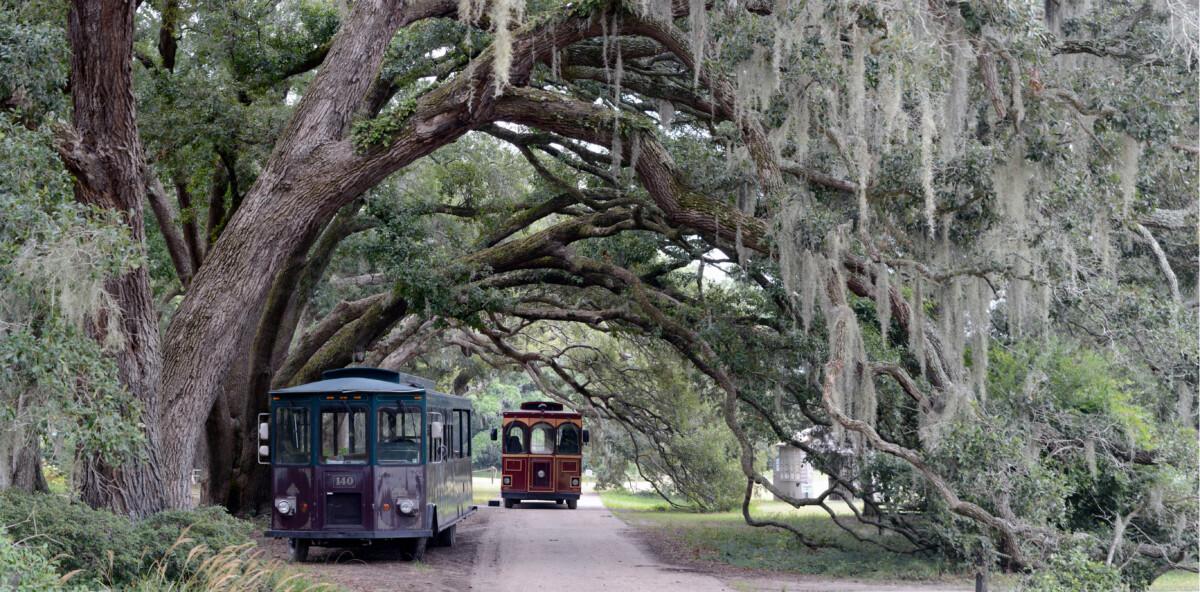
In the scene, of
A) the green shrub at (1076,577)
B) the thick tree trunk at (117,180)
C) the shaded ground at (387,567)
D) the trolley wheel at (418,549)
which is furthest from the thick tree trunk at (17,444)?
the green shrub at (1076,577)

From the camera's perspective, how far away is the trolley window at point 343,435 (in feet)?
47.8

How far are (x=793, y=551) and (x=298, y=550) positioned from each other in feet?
27.9

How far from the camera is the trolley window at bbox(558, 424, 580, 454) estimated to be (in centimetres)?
2920

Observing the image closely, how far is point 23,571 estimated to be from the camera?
21.6 feet

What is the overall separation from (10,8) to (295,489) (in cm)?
683

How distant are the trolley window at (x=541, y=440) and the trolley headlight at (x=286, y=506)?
1498 cm

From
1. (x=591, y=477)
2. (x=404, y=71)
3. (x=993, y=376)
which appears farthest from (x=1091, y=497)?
(x=591, y=477)

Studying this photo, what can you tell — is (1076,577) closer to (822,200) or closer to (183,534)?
(822,200)

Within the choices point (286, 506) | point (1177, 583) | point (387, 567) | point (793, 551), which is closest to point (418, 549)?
point (387, 567)

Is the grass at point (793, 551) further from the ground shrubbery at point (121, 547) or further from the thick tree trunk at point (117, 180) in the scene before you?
the thick tree trunk at point (117, 180)

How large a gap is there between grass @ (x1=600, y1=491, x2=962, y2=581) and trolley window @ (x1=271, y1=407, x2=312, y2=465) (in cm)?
659

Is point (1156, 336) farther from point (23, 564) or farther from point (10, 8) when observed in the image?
point (10, 8)

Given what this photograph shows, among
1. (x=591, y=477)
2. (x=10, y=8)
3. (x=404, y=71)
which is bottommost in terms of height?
(x=591, y=477)

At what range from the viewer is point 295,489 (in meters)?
14.5
